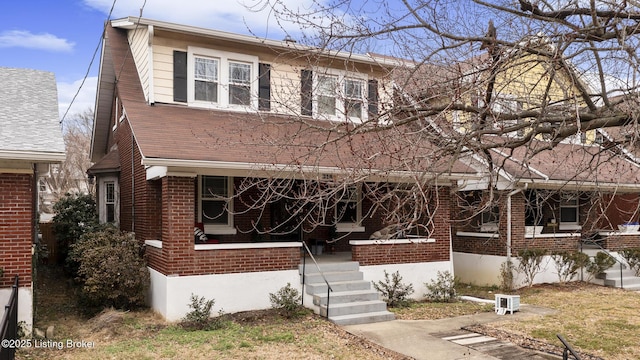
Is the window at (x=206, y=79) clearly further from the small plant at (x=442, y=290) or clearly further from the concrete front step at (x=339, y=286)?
the small plant at (x=442, y=290)

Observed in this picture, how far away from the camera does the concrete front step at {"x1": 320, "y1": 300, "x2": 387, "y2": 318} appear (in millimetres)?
10359

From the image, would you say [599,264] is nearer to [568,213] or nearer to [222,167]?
[568,213]

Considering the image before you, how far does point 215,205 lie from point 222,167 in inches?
140

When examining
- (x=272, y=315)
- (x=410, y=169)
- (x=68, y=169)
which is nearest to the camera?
(x=410, y=169)

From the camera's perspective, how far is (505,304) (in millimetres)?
11164

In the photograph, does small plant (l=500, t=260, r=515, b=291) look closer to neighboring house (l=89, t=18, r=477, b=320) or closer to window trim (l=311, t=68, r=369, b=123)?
neighboring house (l=89, t=18, r=477, b=320)

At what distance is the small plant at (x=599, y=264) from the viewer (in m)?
15.8

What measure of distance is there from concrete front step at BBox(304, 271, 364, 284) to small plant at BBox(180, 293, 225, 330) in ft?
6.95

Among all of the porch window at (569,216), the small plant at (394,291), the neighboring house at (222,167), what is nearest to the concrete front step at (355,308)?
the neighboring house at (222,167)

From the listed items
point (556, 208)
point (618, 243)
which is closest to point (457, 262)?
point (556, 208)

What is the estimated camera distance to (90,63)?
1394 cm

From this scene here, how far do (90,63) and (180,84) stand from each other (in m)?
2.80

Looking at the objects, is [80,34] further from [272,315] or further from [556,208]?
[556,208]

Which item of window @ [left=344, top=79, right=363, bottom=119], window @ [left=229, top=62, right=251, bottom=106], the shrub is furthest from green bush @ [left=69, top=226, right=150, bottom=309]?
the shrub
